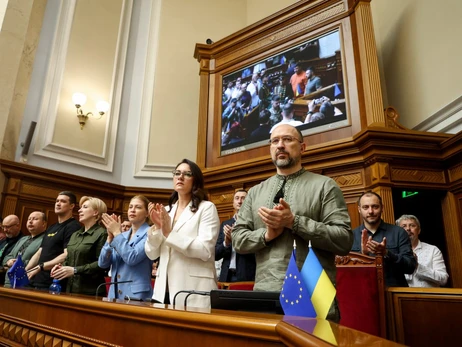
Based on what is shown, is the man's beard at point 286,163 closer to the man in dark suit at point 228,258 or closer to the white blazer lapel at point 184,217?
the white blazer lapel at point 184,217

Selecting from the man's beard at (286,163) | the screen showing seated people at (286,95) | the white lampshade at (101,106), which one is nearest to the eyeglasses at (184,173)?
the man's beard at (286,163)

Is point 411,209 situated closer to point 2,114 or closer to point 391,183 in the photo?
point 391,183

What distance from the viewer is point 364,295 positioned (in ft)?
7.35

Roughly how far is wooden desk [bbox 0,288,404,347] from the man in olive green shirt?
0.45m

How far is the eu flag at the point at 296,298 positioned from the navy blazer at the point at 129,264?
1.15m

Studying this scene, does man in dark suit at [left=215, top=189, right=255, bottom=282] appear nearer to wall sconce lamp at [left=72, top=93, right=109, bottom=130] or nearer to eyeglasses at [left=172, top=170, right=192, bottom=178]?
eyeglasses at [left=172, top=170, right=192, bottom=178]

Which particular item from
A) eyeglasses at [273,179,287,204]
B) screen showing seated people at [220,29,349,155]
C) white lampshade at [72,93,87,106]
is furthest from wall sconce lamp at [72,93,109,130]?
eyeglasses at [273,179,287,204]

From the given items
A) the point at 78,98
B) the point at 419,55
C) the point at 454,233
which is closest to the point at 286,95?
the point at 419,55

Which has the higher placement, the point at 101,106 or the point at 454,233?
the point at 101,106

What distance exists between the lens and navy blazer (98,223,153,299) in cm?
197

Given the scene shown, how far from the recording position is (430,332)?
2104 mm

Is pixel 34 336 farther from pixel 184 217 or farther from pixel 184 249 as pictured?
pixel 184 217

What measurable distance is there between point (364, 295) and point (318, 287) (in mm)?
1415

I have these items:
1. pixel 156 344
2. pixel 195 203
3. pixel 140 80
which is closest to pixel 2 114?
pixel 140 80
